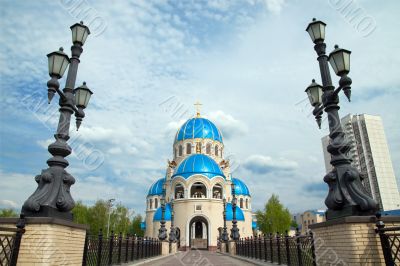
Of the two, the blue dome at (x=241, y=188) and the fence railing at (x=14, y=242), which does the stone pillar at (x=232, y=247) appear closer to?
the fence railing at (x=14, y=242)

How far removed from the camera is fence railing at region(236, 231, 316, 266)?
8078mm

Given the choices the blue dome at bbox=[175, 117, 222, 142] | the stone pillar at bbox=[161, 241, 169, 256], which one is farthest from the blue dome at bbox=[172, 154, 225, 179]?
the stone pillar at bbox=[161, 241, 169, 256]

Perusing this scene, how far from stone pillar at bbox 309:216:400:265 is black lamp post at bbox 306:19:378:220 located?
0.19m

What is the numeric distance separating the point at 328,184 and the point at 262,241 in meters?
9.57

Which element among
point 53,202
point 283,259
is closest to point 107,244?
point 53,202

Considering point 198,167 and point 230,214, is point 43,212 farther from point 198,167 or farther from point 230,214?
point 230,214

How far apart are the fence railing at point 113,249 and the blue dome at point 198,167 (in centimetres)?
1896

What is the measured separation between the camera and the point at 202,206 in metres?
35.3

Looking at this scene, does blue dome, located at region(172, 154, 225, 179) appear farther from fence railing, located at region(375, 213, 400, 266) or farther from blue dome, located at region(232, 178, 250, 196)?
fence railing, located at region(375, 213, 400, 266)

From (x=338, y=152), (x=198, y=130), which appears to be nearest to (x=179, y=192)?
(x=198, y=130)

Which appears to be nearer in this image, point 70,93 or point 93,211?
point 70,93

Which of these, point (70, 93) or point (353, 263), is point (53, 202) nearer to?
point (70, 93)

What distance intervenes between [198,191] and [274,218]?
1548cm

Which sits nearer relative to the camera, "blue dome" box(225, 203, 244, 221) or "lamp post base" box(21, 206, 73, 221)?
"lamp post base" box(21, 206, 73, 221)
